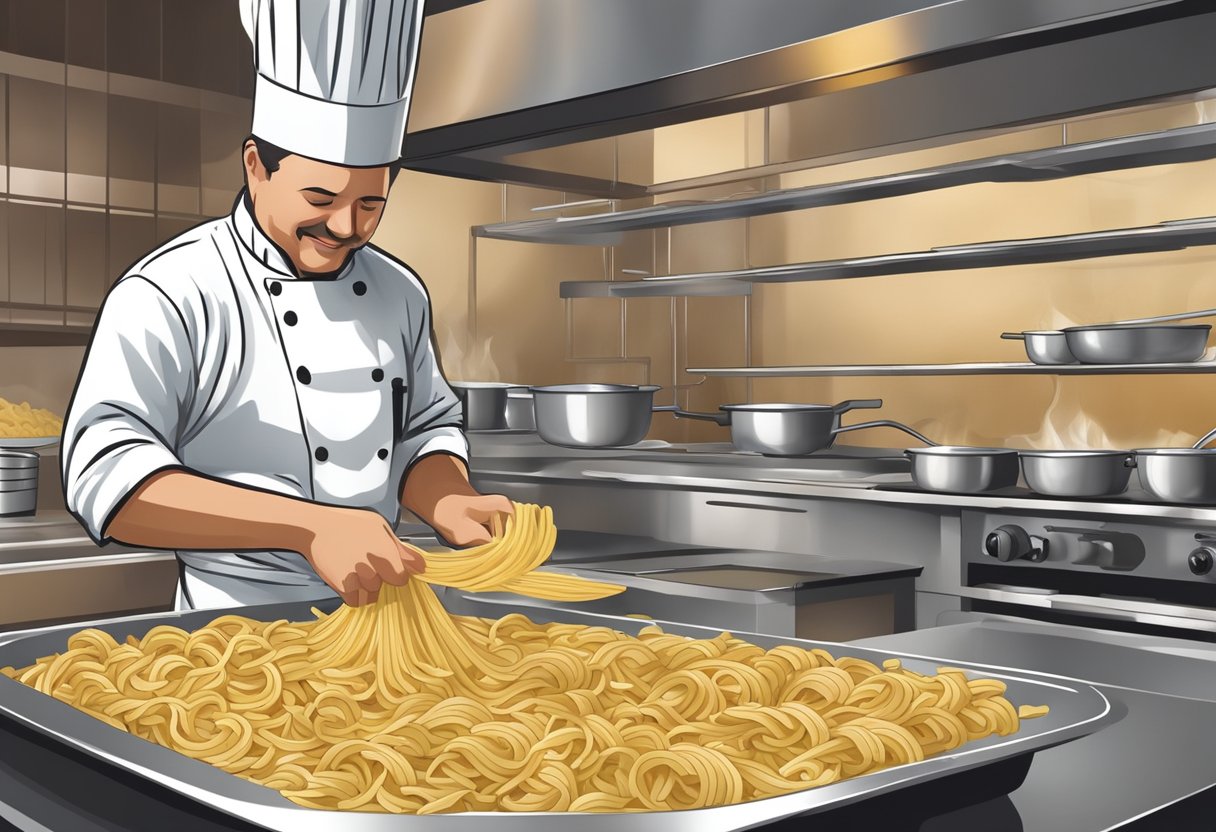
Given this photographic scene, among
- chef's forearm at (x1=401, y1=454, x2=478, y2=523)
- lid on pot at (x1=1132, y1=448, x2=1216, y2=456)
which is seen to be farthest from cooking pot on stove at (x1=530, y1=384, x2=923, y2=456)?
chef's forearm at (x1=401, y1=454, x2=478, y2=523)

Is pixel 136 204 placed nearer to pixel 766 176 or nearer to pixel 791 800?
pixel 766 176

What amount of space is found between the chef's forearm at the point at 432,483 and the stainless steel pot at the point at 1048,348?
1.25 metres

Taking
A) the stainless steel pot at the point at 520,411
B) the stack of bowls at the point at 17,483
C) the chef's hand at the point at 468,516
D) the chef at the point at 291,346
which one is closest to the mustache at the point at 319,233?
the chef at the point at 291,346

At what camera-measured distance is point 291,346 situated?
1690mm

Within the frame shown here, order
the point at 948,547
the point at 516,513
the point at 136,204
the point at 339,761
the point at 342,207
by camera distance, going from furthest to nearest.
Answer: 1. the point at 136,204
2. the point at 948,547
3. the point at 342,207
4. the point at 516,513
5. the point at 339,761

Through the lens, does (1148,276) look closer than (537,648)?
No

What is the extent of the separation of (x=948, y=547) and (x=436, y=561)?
138 cm

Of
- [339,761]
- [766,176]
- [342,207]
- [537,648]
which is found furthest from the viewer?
[766,176]

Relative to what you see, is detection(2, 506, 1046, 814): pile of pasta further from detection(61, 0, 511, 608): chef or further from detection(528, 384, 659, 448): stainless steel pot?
detection(528, 384, 659, 448): stainless steel pot

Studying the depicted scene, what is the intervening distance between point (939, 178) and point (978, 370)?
0.58 metres

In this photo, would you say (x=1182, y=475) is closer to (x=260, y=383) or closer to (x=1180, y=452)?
(x=1180, y=452)

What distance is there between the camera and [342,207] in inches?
63.6

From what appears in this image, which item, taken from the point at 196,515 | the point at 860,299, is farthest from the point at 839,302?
the point at 196,515

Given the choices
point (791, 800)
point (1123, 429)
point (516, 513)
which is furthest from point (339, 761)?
point (1123, 429)
